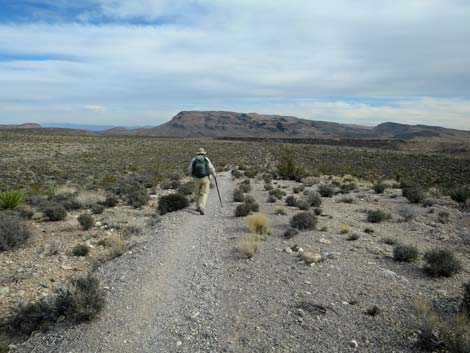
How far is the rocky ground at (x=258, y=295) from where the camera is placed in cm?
497

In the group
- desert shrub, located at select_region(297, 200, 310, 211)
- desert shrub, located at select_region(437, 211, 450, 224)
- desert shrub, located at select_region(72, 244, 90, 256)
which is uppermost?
desert shrub, located at select_region(297, 200, 310, 211)

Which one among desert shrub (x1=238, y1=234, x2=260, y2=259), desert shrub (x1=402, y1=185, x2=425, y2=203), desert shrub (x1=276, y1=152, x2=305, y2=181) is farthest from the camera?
desert shrub (x1=276, y1=152, x2=305, y2=181)

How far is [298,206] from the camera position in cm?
1395

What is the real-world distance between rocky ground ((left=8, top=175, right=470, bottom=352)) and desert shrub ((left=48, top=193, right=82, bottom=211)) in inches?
197

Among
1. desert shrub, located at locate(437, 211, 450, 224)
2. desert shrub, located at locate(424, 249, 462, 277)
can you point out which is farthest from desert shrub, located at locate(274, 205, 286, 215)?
desert shrub, located at locate(424, 249, 462, 277)

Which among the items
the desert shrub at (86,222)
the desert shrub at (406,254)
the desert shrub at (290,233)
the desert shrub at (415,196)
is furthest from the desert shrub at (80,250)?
the desert shrub at (415,196)

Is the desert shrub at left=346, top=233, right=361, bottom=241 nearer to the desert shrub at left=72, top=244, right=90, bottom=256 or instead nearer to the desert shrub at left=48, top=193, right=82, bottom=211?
the desert shrub at left=72, top=244, right=90, bottom=256

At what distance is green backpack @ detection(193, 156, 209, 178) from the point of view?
1152cm

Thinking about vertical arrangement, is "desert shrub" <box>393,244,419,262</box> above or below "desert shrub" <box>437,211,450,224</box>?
above

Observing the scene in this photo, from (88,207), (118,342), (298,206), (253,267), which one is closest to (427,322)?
(253,267)

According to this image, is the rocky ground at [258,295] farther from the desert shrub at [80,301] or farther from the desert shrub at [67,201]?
the desert shrub at [67,201]

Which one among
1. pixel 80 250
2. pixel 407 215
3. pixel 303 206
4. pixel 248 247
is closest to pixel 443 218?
pixel 407 215

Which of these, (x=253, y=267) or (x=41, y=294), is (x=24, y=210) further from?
(x=253, y=267)

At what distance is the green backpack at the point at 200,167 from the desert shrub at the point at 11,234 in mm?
5088
